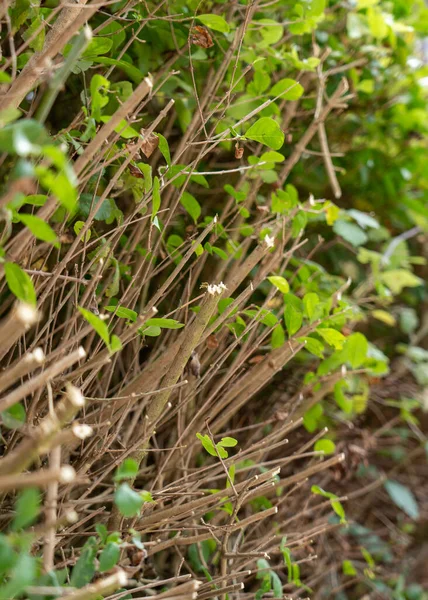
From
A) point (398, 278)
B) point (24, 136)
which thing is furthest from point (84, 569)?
point (398, 278)

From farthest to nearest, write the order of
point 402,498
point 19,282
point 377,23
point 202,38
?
point 402,498 < point 377,23 < point 202,38 < point 19,282

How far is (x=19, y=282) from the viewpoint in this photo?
496mm

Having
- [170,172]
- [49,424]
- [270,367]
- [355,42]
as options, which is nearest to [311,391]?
[270,367]

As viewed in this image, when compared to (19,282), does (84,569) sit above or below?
below

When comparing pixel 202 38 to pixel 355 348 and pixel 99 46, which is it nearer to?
pixel 99 46

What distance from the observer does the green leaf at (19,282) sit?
19.3 inches

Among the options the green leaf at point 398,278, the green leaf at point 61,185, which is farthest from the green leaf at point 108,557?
the green leaf at point 398,278

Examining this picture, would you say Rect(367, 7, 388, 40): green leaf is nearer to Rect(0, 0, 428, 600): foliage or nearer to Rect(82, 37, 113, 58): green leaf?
Rect(0, 0, 428, 600): foliage

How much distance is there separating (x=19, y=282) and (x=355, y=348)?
1.99 feet

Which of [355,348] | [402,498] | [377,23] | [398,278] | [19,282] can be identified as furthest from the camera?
[402,498]

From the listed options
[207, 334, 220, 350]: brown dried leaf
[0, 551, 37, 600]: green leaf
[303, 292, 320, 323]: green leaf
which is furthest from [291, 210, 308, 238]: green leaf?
[0, 551, 37, 600]: green leaf

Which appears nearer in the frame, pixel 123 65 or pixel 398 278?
pixel 123 65

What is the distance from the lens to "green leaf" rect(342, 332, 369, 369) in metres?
0.94

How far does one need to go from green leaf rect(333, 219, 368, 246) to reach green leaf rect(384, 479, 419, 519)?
2.09 feet
